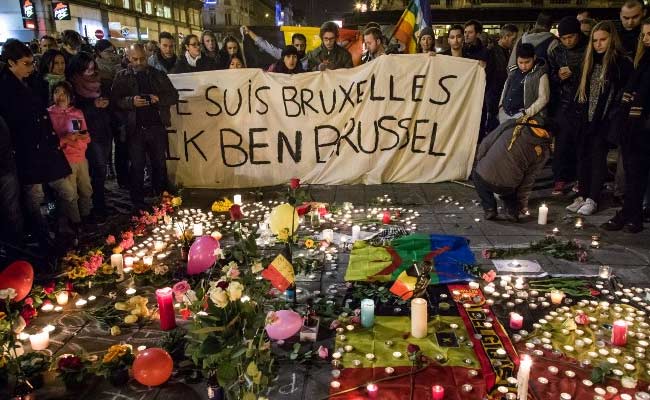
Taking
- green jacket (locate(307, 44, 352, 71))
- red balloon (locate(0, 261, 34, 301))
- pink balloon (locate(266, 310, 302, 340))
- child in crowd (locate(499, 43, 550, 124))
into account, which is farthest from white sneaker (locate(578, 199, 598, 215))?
red balloon (locate(0, 261, 34, 301))

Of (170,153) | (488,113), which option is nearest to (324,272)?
(170,153)

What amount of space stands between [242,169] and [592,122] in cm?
485

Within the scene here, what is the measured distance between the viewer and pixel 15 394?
286 cm

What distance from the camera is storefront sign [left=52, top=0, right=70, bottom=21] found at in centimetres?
2658

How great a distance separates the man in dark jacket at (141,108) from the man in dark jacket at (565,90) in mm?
5177

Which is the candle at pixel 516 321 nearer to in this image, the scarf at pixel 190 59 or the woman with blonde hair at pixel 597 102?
the woman with blonde hair at pixel 597 102

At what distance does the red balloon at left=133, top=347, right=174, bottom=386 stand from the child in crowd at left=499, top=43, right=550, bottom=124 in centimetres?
465

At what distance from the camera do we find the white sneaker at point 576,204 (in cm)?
620

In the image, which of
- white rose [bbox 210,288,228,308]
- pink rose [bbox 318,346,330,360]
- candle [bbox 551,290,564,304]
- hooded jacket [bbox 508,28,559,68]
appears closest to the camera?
white rose [bbox 210,288,228,308]

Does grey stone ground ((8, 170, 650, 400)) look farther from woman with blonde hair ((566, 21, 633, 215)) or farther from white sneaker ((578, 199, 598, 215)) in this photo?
woman with blonde hair ((566, 21, 633, 215))

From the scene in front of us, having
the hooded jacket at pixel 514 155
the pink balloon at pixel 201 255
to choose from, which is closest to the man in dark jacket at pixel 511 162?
the hooded jacket at pixel 514 155

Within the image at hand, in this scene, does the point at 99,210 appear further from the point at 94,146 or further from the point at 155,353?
the point at 155,353

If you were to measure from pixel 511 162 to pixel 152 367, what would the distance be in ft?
14.3

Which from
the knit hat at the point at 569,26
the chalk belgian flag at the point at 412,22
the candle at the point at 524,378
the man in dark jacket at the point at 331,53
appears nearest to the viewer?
the candle at the point at 524,378
